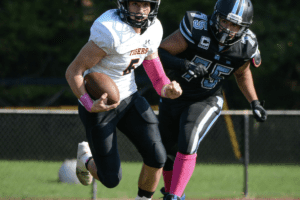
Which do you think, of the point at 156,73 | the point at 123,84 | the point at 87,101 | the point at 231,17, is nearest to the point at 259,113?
the point at 231,17

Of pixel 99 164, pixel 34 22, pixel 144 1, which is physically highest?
pixel 144 1

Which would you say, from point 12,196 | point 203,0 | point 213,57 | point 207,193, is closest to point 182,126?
point 213,57

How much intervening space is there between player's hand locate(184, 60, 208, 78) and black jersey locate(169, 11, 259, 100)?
323 mm

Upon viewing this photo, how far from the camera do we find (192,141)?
394 centimetres

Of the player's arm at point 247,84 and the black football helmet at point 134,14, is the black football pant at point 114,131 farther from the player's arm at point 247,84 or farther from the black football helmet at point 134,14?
the player's arm at point 247,84

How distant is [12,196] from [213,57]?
358 cm

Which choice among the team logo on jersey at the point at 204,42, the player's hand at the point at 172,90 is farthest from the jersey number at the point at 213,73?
the player's hand at the point at 172,90

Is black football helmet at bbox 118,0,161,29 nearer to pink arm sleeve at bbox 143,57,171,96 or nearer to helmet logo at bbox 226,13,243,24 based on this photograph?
pink arm sleeve at bbox 143,57,171,96

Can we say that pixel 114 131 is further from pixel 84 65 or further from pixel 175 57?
pixel 175 57

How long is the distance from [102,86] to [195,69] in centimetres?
95

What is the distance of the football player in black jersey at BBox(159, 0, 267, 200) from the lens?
3.98 m

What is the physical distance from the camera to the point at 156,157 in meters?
3.72

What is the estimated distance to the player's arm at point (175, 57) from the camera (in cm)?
395

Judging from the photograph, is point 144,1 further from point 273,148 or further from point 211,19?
point 273,148
